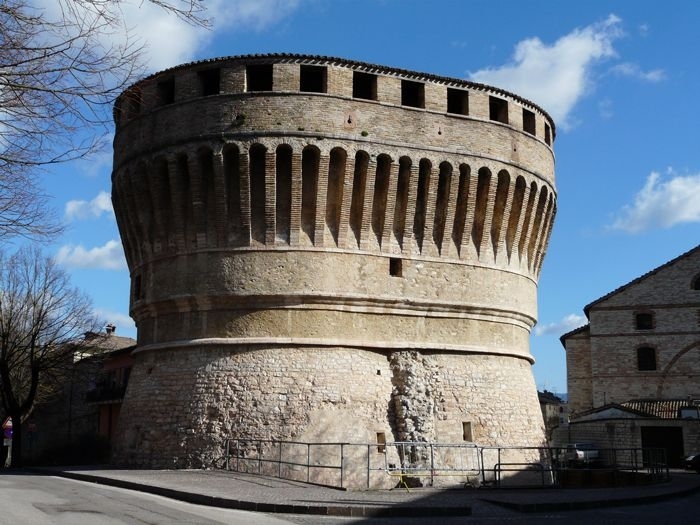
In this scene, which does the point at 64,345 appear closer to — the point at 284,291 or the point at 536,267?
the point at 284,291

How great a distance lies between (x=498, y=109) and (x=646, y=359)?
18.5 m

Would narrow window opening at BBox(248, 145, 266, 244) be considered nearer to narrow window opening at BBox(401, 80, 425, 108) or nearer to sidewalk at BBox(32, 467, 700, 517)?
narrow window opening at BBox(401, 80, 425, 108)

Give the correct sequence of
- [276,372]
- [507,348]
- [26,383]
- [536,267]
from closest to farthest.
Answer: [276,372], [507,348], [536,267], [26,383]

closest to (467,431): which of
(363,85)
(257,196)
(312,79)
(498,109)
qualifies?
(257,196)

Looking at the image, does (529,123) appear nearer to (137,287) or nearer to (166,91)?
(166,91)

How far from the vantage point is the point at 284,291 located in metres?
19.7

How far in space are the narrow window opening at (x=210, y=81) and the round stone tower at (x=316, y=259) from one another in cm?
6

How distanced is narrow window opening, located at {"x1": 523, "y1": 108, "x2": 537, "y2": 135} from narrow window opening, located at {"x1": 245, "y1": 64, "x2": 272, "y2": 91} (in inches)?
295

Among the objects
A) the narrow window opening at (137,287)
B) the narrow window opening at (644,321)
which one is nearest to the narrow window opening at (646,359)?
the narrow window opening at (644,321)

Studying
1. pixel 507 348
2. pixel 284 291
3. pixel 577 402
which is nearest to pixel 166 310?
pixel 284 291

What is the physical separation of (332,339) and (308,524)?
9042 mm

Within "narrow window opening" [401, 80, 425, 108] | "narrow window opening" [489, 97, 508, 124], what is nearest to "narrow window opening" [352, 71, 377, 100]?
"narrow window opening" [401, 80, 425, 108]

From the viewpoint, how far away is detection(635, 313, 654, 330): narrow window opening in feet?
121

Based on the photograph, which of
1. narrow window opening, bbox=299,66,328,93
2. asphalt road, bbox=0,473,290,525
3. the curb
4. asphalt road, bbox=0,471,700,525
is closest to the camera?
asphalt road, bbox=0,473,290,525
